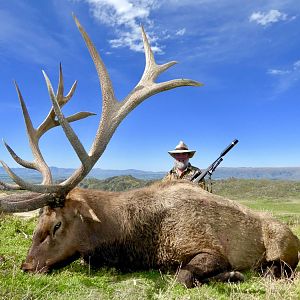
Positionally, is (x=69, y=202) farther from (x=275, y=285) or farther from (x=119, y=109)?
(x=275, y=285)

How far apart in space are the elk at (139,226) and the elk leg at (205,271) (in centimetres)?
1

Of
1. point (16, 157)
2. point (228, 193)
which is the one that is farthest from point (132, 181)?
point (16, 157)

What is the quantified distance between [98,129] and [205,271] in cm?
272

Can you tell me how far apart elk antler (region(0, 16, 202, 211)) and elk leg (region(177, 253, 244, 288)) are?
213 cm

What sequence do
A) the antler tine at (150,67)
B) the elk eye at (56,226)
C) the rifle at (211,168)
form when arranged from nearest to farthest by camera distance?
the elk eye at (56,226), the antler tine at (150,67), the rifle at (211,168)

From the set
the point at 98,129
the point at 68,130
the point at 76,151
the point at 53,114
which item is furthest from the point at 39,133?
the point at 68,130

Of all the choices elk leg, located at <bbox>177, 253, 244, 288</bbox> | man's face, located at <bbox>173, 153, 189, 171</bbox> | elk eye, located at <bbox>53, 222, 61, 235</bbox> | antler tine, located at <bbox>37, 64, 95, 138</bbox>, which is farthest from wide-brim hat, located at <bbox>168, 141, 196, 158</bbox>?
elk eye, located at <bbox>53, 222, 61, 235</bbox>

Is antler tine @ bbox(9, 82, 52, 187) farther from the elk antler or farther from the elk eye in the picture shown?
the elk eye

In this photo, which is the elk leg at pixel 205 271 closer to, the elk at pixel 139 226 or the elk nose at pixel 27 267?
→ the elk at pixel 139 226

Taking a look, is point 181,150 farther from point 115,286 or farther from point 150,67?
point 115,286

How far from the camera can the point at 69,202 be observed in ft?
22.1

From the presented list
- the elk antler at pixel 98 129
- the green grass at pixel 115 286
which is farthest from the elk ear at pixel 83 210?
the green grass at pixel 115 286

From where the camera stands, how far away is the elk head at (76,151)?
20.6ft

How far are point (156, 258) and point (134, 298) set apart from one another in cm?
155
